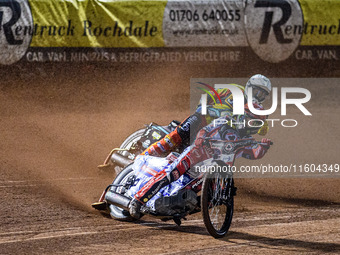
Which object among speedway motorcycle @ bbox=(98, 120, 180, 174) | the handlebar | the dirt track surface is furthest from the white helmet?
the dirt track surface

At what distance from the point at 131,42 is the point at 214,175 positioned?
1111 cm

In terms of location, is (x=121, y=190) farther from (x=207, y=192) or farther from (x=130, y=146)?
(x=130, y=146)

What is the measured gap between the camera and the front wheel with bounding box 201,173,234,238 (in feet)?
25.7

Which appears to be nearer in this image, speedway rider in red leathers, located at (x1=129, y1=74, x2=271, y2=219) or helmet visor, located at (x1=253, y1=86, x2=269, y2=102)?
speedway rider in red leathers, located at (x1=129, y1=74, x2=271, y2=219)

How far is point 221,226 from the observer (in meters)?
8.38

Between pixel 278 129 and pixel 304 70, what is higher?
pixel 304 70

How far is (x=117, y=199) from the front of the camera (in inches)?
335

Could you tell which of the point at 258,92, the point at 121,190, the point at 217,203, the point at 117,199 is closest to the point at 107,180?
the point at 121,190

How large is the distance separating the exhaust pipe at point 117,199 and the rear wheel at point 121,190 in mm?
163

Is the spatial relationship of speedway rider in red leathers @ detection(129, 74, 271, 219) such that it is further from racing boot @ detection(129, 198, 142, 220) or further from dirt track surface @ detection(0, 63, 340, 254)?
dirt track surface @ detection(0, 63, 340, 254)

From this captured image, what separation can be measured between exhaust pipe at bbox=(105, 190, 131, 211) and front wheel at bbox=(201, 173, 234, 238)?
1.09m

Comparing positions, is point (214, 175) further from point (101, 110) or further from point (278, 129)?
point (101, 110)

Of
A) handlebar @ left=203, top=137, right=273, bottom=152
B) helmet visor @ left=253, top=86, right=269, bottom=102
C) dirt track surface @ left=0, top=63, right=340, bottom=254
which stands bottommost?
dirt track surface @ left=0, top=63, right=340, bottom=254

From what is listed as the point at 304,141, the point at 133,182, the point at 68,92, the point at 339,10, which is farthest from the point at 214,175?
the point at 339,10
